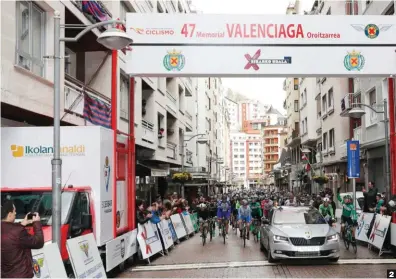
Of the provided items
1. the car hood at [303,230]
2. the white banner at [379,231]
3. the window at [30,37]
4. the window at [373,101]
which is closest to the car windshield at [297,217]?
the car hood at [303,230]

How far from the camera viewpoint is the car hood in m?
13.4

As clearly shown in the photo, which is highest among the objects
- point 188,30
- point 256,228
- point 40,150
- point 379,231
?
point 188,30

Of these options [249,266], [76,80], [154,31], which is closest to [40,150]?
[154,31]

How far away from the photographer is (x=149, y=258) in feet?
49.5

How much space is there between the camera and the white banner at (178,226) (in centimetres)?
1977

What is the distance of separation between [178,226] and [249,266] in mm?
7416

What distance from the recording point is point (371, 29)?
46.6 ft

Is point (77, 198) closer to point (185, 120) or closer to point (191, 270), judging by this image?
point (191, 270)

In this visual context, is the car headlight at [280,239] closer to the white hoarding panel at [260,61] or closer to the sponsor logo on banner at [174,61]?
the white hoarding panel at [260,61]

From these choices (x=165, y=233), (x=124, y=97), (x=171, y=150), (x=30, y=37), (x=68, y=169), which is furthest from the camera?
(x=171, y=150)

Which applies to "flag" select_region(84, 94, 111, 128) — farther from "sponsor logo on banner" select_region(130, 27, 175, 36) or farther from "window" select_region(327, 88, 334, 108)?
"window" select_region(327, 88, 334, 108)

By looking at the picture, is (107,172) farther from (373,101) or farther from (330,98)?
(330,98)

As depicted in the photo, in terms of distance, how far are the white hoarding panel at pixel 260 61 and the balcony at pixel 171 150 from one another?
18164 millimetres

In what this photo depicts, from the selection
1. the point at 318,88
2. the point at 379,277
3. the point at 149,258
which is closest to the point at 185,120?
the point at 318,88
